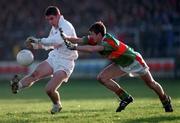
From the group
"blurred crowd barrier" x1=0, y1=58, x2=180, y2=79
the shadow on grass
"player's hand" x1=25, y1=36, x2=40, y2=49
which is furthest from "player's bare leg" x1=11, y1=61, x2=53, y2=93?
"blurred crowd barrier" x1=0, y1=58, x2=180, y2=79

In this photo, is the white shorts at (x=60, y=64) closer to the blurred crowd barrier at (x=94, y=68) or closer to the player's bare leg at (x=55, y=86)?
the player's bare leg at (x=55, y=86)

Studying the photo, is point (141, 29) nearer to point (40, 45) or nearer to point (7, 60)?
point (7, 60)

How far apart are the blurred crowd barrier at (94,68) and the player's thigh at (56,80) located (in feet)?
56.0

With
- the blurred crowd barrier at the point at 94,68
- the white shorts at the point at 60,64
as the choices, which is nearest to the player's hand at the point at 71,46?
the white shorts at the point at 60,64

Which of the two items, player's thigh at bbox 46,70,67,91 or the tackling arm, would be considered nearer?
the tackling arm

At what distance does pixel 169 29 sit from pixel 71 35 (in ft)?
62.9

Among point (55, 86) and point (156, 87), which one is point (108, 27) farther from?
point (156, 87)

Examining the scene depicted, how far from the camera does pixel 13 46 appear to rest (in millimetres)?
36156

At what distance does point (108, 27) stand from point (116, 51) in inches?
836

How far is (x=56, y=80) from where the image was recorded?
1611 cm

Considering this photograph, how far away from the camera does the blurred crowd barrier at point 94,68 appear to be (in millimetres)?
33312

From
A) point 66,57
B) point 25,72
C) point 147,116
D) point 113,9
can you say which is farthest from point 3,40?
point 147,116

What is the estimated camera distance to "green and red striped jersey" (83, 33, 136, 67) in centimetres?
1511

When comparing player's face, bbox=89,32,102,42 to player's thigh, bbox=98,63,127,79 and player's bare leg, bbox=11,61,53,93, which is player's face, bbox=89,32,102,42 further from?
player's bare leg, bbox=11,61,53,93
